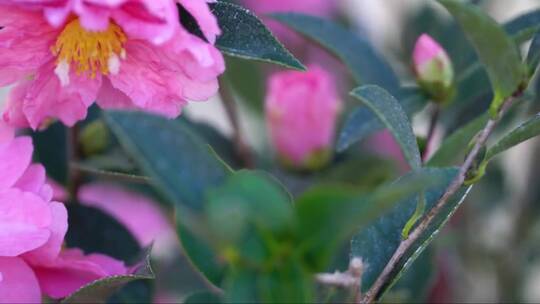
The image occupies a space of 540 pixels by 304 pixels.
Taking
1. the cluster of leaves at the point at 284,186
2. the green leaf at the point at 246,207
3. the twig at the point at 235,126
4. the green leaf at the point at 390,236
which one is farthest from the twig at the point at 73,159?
the green leaf at the point at 246,207

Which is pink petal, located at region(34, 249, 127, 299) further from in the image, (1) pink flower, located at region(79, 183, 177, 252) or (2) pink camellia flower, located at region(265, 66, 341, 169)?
(1) pink flower, located at region(79, 183, 177, 252)

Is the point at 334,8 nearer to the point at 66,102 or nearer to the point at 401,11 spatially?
the point at 401,11

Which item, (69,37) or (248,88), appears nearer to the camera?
(69,37)

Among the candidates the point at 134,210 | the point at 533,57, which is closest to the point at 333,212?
the point at 533,57

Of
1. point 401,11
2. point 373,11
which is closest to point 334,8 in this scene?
point 401,11

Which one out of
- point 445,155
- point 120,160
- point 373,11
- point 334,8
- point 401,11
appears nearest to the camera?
point 445,155
